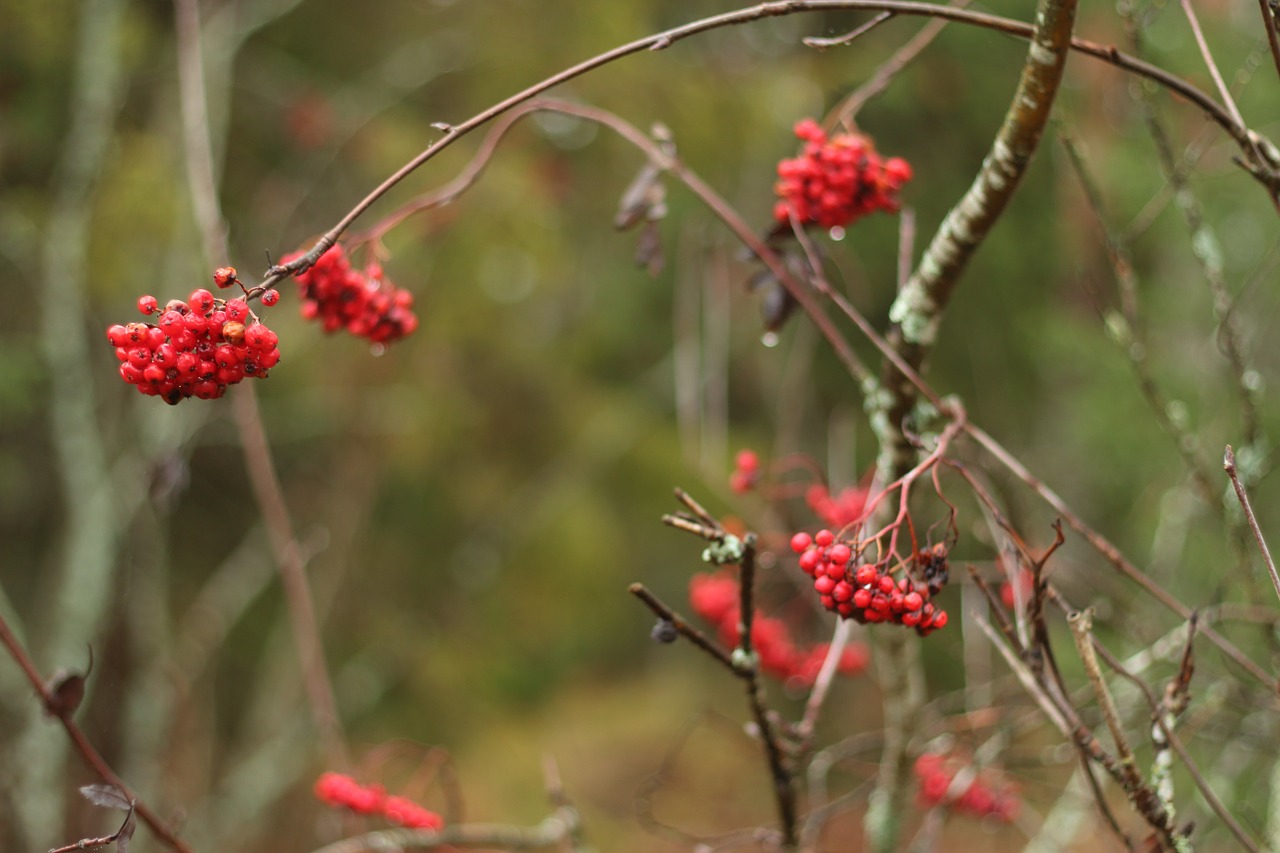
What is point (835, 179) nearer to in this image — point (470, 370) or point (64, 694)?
point (64, 694)

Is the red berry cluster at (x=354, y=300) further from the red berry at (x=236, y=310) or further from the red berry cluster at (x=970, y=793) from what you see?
the red berry cluster at (x=970, y=793)

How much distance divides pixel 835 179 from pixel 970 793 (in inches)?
51.9

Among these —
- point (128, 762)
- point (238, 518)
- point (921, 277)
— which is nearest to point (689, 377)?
point (921, 277)

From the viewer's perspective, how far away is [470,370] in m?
5.00

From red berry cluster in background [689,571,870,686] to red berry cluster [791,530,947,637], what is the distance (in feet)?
3.46

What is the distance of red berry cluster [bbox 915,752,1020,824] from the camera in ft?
6.22

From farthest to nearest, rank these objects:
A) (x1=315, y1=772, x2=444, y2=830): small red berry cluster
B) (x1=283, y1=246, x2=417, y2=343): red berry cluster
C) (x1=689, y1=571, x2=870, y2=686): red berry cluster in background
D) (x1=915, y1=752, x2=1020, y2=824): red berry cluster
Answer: (x1=689, y1=571, x2=870, y2=686): red berry cluster in background → (x1=915, y1=752, x2=1020, y2=824): red berry cluster → (x1=315, y1=772, x2=444, y2=830): small red berry cluster → (x1=283, y1=246, x2=417, y2=343): red berry cluster

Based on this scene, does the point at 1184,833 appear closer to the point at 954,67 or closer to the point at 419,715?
the point at 954,67

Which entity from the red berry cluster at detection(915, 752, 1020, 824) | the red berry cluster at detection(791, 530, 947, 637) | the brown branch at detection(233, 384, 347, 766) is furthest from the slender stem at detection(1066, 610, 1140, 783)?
the brown branch at detection(233, 384, 347, 766)

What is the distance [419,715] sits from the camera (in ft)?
17.0

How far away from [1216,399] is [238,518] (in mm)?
4771

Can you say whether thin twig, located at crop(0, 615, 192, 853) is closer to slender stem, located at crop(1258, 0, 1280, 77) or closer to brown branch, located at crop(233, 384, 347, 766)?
brown branch, located at crop(233, 384, 347, 766)

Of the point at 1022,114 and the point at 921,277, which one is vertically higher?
the point at 1022,114

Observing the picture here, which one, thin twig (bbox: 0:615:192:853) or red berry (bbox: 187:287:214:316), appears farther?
thin twig (bbox: 0:615:192:853)
